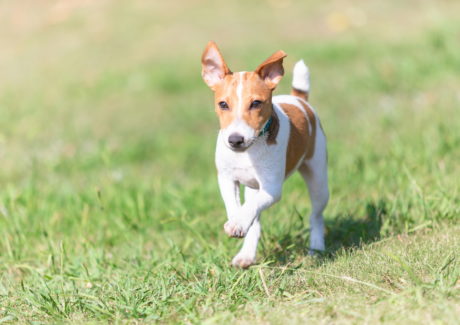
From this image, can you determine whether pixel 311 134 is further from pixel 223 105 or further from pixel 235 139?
pixel 235 139

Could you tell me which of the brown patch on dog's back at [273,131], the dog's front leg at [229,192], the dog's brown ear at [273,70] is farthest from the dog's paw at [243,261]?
the dog's brown ear at [273,70]

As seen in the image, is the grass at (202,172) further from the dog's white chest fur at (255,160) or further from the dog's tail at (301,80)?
the dog's tail at (301,80)

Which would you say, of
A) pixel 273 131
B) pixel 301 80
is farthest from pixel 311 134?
pixel 273 131

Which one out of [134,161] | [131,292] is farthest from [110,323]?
[134,161]

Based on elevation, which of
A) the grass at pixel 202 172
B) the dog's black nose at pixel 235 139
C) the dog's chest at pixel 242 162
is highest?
the dog's black nose at pixel 235 139

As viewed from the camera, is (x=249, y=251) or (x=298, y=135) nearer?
(x=249, y=251)

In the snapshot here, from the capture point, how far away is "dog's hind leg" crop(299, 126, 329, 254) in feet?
15.3

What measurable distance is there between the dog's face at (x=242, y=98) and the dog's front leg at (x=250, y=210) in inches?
15.9

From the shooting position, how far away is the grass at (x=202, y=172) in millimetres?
3730

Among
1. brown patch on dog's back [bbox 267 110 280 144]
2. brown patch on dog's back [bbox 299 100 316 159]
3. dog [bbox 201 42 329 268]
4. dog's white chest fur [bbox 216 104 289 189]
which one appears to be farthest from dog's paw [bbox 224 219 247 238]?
brown patch on dog's back [bbox 299 100 316 159]

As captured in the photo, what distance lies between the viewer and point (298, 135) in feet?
14.2

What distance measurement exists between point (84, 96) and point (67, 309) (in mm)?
6939

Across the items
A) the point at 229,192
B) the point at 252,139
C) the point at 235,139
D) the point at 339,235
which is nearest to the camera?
the point at 235,139

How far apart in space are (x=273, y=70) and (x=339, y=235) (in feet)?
5.58
